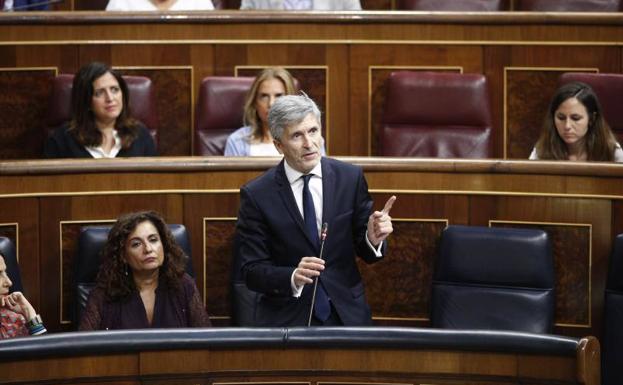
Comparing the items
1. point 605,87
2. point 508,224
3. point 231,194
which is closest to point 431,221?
point 508,224

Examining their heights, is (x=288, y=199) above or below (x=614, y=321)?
above

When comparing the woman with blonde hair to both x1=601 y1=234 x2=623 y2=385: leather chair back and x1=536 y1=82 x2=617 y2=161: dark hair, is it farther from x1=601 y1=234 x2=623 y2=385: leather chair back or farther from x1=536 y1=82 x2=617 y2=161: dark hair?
x1=601 y1=234 x2=623 y2=385: leather chair back

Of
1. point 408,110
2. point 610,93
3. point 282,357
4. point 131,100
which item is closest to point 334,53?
point 408,110

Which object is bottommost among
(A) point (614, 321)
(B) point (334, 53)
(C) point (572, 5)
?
(A) point (614, 321)

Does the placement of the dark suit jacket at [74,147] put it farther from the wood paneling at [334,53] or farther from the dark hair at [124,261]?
the dark hair at [124,261]

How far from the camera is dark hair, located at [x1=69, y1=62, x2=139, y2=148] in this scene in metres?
1.79

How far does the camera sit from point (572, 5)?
221 centimetres

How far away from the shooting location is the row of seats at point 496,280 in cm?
144

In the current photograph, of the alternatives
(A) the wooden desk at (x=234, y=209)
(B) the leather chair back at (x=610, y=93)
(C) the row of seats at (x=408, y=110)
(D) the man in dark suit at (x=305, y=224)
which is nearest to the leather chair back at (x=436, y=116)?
(C) the row of seats at (x=408, y=110)

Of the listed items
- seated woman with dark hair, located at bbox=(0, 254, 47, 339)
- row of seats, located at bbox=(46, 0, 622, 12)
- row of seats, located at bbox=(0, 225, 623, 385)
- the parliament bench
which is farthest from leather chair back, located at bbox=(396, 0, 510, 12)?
the parliament bench

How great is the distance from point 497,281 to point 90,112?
0.71 meters

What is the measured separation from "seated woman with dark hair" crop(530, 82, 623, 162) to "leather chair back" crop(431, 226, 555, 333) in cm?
28

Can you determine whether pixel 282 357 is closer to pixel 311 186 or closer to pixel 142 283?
pixel 311 186

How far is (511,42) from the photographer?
1.95m
